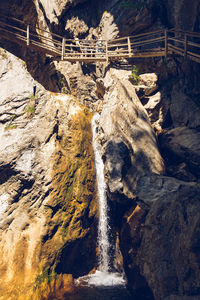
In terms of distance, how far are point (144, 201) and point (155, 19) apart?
14.6 meters

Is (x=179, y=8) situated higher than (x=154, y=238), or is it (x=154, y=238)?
(x=179, y=8)

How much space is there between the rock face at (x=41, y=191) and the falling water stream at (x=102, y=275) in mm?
389

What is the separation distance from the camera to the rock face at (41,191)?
6.98m

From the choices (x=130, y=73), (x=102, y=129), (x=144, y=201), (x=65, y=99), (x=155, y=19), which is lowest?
(x=144, y=201)

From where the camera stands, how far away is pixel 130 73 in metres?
15.0

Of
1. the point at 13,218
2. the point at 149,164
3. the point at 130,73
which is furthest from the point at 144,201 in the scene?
the point at 130,73

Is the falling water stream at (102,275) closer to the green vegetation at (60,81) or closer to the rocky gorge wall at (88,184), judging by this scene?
the rocky gorge wall at (88,184)

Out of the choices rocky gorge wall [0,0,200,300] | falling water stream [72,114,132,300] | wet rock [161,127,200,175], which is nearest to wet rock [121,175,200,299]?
rocky gorge wall [0,0,200,300]

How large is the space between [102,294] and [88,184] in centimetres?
417

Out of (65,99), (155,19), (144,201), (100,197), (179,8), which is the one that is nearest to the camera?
(144,201)

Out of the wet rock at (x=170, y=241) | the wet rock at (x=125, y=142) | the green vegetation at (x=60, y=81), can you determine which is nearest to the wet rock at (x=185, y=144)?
the wet rock at (x=125, y=142)

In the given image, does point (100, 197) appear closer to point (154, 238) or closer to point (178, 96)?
point (154, 238)

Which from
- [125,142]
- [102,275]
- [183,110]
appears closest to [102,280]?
[102,275]

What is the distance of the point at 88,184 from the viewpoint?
374 inches
